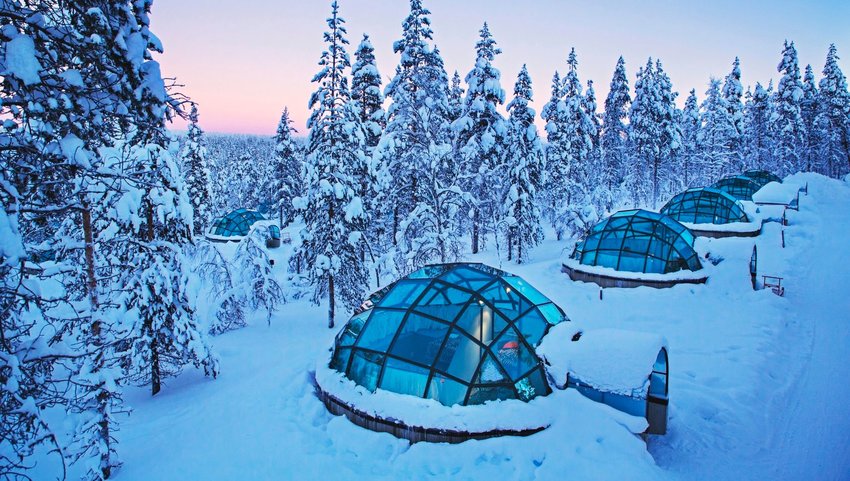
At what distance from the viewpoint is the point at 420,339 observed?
859 centimetres

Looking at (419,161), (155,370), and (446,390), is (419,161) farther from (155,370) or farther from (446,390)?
(155,370)

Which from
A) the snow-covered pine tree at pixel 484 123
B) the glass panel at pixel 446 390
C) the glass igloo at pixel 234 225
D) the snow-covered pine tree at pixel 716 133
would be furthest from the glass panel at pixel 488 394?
the snow-covered pine tree at pixel 716 133

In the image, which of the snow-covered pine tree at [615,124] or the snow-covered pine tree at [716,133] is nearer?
the snow-covered pine tree at [615,124]

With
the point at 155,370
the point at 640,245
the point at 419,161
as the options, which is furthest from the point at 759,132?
the point at 155,370

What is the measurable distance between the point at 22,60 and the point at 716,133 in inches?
2478

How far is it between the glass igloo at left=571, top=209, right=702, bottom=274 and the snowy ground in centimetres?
245

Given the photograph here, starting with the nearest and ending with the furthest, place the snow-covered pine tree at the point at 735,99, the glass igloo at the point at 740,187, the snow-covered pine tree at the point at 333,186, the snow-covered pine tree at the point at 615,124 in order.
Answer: the snow-covered pine tree at the point at 333,186, the glass igloo at the point at 740,187, the snow-covered pine tree at the point at 615,124, the snow-covered pine tree at the point at 735,99

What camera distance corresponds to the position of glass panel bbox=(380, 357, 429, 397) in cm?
819

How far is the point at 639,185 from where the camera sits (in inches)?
1892

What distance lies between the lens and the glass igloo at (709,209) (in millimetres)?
26641

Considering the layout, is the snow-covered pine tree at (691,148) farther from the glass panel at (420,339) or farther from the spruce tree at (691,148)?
the glass panel at (420,339)

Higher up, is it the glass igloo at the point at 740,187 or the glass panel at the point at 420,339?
the glass igloo at the point at 740,187

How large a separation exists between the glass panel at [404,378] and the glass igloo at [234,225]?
32774mm

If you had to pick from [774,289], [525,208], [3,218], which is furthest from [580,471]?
[525,208]
